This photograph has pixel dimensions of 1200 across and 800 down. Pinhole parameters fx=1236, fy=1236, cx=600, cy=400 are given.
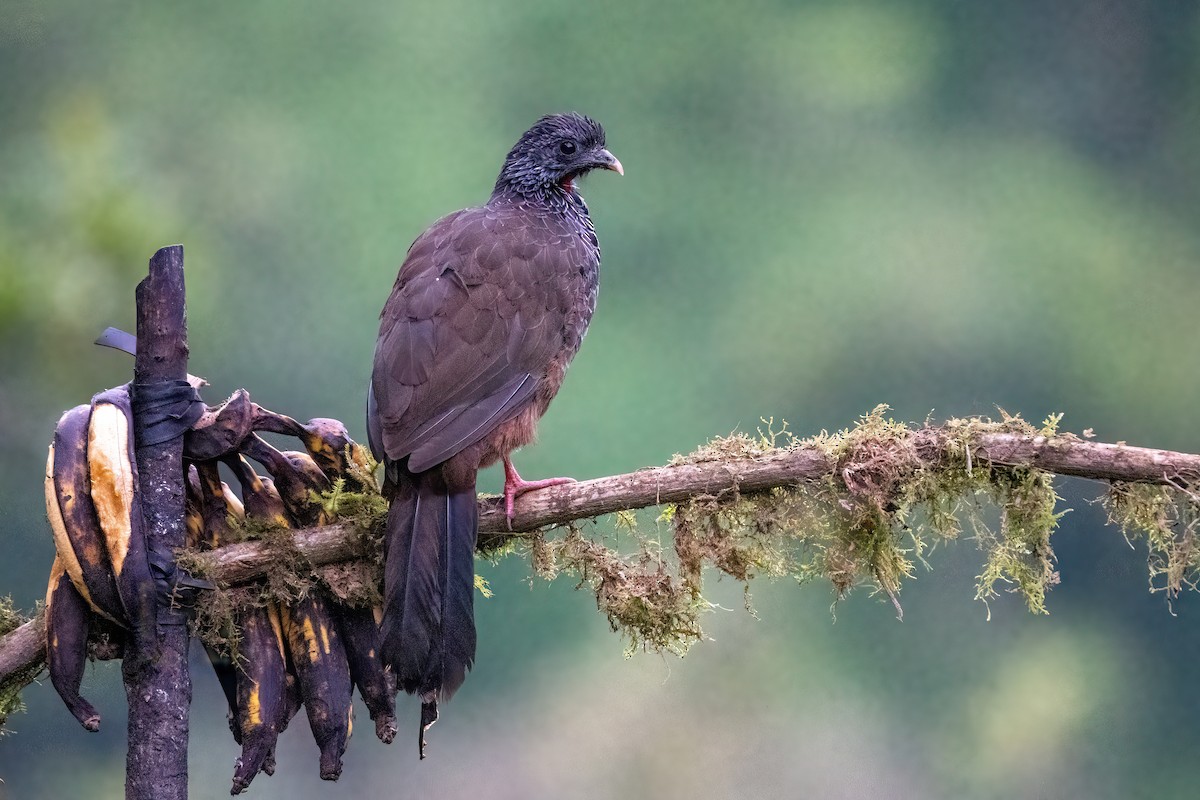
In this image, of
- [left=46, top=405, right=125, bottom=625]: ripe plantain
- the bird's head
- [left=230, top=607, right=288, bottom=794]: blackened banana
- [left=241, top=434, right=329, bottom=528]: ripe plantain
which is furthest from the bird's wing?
[left=46, top=405, right=125, bottom=625]: ripe plantain

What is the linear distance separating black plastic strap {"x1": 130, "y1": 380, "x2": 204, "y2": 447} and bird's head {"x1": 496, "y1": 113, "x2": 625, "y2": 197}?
40.3 inches

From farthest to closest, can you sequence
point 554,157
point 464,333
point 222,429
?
point 554,157 < point 464,333 < point 222,429

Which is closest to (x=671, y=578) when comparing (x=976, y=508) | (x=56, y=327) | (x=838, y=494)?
(x=838, y=494)

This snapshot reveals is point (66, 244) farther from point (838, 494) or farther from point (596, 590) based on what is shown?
point (838, 494)

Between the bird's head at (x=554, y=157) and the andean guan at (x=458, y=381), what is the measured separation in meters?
0.01

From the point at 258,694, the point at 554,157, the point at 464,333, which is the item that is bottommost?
the point at 258,694

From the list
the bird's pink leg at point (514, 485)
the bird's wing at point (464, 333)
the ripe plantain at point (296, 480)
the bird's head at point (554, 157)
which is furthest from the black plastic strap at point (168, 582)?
the bird's head at point (554, 157)

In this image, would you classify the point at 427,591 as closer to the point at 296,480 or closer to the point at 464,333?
the point at 296,480

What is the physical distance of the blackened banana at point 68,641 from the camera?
184 centimetres

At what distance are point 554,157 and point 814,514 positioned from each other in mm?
1160

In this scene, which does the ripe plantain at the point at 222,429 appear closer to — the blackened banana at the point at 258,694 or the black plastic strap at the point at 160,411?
the black plastic strap at the point at 160,411

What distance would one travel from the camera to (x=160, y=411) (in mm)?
1915

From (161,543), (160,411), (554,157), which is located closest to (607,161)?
(554,157)

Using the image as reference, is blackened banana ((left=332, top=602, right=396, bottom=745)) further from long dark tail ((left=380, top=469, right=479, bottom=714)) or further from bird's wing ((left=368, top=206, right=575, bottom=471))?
bird's wing ((left=368, top=206, right=575, bottom=471))
